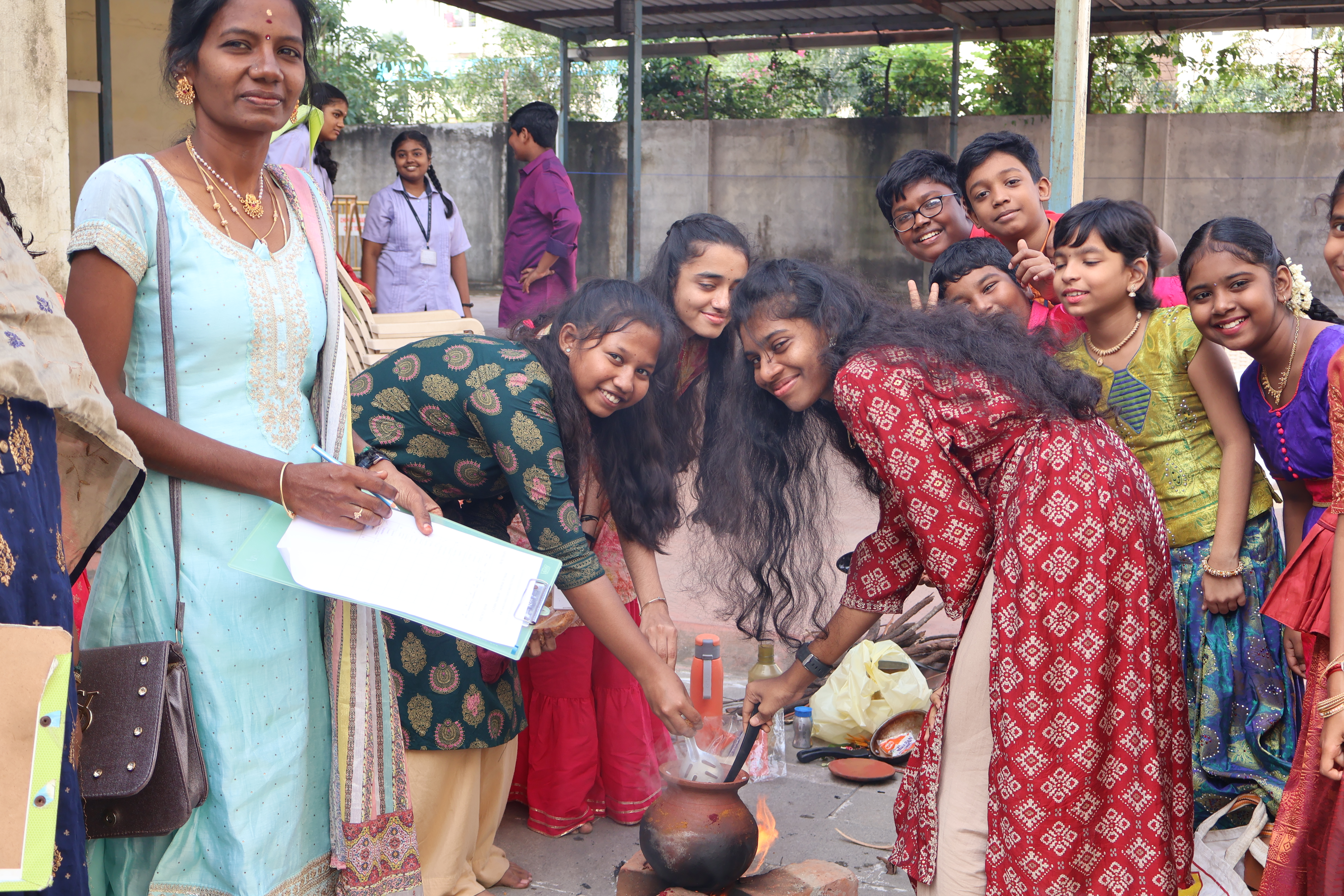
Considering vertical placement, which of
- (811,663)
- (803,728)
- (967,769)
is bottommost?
(803,728)

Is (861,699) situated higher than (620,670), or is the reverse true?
(620,670)

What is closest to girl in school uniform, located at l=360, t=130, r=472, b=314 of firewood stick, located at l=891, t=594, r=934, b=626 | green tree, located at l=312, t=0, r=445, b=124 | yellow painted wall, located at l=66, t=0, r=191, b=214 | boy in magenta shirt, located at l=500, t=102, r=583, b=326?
boy in magenta shirt, located at l=500, t=102, r=583, b=326

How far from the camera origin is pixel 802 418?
2.75 metres

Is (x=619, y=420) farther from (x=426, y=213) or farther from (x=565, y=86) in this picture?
(x=565, y=86)

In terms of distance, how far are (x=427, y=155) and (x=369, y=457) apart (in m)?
4.42

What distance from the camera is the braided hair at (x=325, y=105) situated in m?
6.31

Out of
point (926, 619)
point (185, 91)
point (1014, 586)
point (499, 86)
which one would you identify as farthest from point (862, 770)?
point (499, 86)

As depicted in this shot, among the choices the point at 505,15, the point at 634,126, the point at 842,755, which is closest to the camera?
the point at 842,755

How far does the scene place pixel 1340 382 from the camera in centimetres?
205

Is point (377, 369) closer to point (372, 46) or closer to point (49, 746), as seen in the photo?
point (49, 746)

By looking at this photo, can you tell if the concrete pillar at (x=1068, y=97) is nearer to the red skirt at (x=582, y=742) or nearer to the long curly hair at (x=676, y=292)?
the long curly hair at (x=676, y=292)

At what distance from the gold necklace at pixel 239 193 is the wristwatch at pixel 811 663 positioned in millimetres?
1480

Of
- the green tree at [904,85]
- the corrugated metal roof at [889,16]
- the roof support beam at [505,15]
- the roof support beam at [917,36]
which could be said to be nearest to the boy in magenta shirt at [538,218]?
the roof support beam at [505,15]

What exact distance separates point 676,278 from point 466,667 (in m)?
1.19
